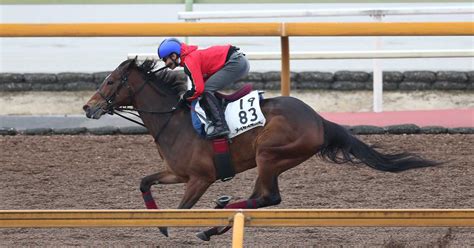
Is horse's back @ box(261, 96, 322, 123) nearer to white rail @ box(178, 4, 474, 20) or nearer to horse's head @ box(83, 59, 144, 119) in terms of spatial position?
horse's head @ box(83, 59, 144, 119)

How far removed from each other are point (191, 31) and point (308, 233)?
5.72 ft

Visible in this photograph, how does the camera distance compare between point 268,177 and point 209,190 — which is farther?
point 209,190

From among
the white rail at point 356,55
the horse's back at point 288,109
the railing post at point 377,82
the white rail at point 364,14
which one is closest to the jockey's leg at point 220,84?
the horse's back at point 288,109

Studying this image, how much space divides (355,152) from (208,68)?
1209mm

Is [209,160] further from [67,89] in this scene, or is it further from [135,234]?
[67,89]

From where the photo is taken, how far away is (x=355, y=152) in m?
8.00

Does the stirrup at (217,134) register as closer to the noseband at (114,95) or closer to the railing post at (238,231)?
the noseband at (114,95)

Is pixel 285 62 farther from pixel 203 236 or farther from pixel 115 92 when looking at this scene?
pixel 203 236

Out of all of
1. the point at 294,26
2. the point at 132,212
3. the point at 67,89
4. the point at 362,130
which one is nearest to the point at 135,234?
the point at 294,26

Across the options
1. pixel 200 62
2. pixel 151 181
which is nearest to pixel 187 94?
pixel 200 62

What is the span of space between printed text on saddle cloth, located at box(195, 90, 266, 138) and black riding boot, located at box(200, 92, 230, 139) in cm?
4

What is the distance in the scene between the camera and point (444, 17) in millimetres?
16438

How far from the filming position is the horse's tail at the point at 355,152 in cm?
799

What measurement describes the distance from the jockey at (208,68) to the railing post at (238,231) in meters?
2.44
